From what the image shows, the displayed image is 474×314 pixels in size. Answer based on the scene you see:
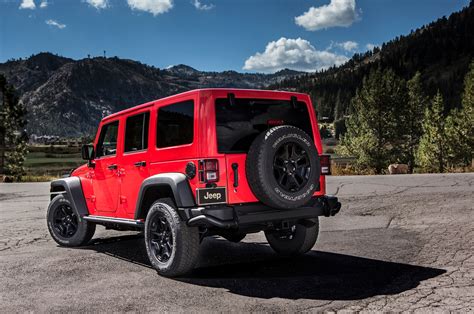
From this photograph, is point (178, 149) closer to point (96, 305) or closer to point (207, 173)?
point (207, 173)

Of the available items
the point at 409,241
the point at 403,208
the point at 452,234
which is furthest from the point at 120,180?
the point at 403,208

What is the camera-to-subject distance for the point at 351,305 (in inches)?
172

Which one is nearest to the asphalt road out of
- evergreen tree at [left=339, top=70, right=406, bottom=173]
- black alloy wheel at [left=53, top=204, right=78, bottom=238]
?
→ black alloy wheel at [left=53, top=204, right=78, bottom=238]

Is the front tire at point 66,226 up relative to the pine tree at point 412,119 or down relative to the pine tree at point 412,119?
down

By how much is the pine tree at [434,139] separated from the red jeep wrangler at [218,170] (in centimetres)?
5019

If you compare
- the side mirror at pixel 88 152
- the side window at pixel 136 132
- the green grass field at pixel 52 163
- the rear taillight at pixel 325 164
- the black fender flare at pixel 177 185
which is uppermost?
the side window at pixel 136 132

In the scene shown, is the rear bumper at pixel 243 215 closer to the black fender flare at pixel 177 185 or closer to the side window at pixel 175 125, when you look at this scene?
the black fender flare at pixel 177 185

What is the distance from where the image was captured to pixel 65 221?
8.20 meters

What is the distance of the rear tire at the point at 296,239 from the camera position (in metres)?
6.68

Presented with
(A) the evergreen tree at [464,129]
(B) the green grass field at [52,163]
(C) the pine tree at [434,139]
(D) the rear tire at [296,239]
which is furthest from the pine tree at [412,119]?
(D) the rear tire at [296,239]

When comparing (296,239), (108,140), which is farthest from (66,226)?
(296,239)

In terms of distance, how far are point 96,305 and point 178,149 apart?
193cm

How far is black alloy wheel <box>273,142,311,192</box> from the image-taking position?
548cm

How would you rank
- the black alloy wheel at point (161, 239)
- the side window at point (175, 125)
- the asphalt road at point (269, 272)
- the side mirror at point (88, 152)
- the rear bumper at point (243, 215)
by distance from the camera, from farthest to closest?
the side mirror at point (88, 152) < the black alloy wheel at point (161, 239) < the side window at point (175, 125) < the rear bumper at point (243, 215) < the asphalt road at point (269, 272)
